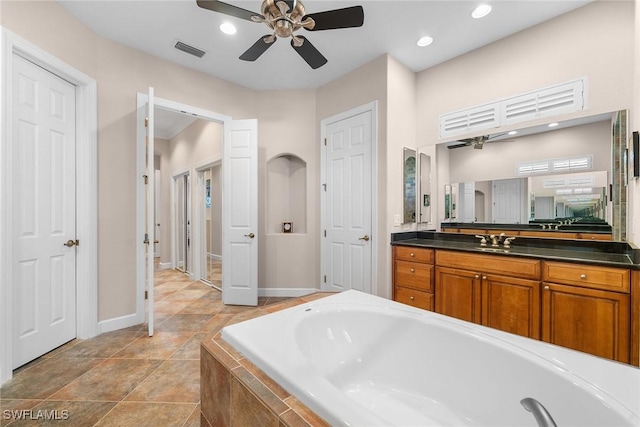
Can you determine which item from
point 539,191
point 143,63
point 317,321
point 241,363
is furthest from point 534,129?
point 143,63

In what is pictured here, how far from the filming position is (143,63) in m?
2.84

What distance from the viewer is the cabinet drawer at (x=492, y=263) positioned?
1984mm

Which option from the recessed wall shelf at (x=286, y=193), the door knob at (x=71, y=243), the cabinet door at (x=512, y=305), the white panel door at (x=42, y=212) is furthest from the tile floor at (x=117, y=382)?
the recessed wall shelf at (x=286, y=193)

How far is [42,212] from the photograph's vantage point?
2.12 metres

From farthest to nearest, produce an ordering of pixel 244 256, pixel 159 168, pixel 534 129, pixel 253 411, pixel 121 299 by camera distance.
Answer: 1. pixel 159 168
2. pixel 244 256
3. pixel 121 299
4. pixel 534 129
5. pixel 253 411

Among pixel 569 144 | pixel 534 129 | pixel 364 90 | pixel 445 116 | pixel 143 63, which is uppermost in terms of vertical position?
pixel 143 63

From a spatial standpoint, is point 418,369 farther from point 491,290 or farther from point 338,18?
point 338,18

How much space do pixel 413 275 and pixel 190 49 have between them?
322cm

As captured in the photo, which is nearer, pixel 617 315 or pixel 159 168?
pixel 617 315

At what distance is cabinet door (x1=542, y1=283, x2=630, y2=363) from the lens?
1.63 m

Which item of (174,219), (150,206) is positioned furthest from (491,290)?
(174,219)

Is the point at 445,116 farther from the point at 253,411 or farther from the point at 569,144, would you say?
the point at 253,411

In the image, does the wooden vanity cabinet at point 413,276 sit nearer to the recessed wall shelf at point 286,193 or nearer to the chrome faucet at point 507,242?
the chrome faucet at point 507,242

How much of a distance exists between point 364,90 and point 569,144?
6.36ft
